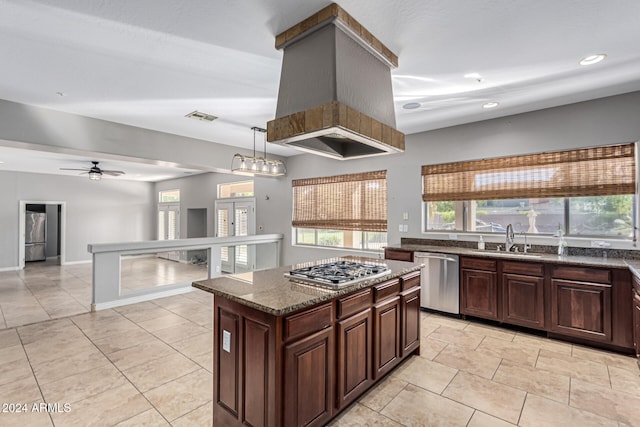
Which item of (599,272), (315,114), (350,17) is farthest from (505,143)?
(315,114)

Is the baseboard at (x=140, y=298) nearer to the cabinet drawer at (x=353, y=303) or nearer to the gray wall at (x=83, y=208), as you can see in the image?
the cabinet drawer at (x=353, y=303)

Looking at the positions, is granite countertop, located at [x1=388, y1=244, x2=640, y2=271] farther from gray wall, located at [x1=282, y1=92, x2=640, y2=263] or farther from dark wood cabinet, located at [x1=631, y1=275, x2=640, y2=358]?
gray wall, located at [x1=282, y1=92, x2=640, y2=263]

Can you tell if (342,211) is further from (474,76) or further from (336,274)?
(336,274)

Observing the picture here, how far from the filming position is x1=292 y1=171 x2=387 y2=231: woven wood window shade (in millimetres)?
5305

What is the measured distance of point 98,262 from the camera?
4.49 meters

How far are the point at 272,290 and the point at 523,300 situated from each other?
126 inches

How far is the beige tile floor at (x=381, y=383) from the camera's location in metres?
2.19

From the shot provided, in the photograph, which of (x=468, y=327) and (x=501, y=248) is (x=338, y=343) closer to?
(x=468, y=327)

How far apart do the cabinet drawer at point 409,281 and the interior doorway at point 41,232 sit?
10073 millimetres

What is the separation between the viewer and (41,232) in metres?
9.29

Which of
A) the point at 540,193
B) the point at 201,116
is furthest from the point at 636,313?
the point at 201,116

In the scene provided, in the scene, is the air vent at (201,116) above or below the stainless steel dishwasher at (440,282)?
above

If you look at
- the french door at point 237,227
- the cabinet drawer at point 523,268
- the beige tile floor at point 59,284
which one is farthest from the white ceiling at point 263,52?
the french door at point 237,227

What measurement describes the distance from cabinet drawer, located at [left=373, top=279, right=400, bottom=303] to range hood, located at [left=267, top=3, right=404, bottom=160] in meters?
1.13
